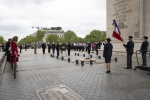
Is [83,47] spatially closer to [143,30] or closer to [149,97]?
→ [143,30]

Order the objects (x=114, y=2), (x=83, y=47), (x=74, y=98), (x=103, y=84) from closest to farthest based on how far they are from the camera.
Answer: (x=74, y=98), (x=103, y=84), (x=114, y=2), (x=83, y=47)

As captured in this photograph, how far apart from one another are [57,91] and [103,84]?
191 cm

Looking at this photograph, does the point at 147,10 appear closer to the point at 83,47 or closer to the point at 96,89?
the point at 96,89

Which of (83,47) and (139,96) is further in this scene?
(83,47)

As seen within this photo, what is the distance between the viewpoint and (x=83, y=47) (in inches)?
1282

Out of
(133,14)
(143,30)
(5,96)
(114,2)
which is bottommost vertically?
(5,96)

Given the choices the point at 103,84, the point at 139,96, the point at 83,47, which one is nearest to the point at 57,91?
the point at 103,84

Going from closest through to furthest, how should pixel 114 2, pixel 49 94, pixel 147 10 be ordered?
1. pixel 49 94
2. pixel 147 10
3. pixel 114 2

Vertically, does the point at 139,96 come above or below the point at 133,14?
below

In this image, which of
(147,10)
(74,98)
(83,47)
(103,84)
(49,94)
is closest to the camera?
(74,98)

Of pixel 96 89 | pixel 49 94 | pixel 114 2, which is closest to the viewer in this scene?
pixel 49 94

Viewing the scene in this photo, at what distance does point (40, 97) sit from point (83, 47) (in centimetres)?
2783

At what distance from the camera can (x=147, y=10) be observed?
54.4 feet

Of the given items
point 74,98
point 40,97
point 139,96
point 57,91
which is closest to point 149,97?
point 139,96
